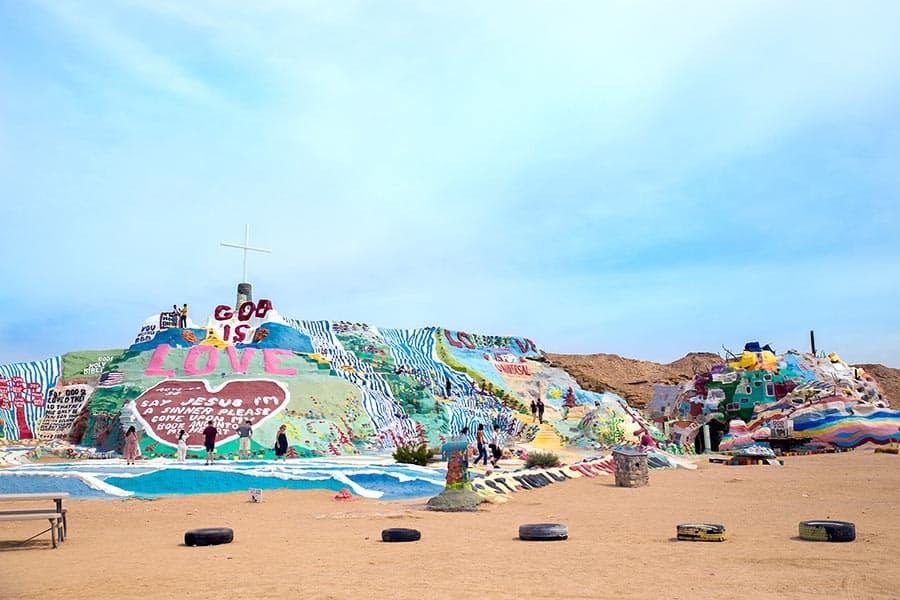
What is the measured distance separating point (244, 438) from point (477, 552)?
17950 millimetres

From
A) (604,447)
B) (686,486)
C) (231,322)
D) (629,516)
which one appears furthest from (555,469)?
(231,322)

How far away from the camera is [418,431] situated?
103 ft

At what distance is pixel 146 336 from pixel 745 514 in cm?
2946

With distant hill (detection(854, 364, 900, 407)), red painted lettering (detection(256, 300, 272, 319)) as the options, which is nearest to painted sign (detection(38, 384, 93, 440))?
red painted lettering (detection(256, 300, 272, 319))

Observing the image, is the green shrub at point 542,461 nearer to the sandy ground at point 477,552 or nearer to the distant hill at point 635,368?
the sandy ground at point 477,552

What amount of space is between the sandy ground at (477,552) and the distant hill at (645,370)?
51166mm

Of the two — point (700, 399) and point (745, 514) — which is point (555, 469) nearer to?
point (745, 514)

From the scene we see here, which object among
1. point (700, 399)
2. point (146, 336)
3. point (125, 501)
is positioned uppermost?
point (146, 336)

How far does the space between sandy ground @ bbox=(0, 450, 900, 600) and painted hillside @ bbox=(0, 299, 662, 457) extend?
40.2ft

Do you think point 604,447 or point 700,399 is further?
point 700,399

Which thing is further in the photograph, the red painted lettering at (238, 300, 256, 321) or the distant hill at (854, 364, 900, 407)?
the distant hill at (854, 364, 900, 407)

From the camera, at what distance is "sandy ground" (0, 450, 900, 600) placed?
6047mm

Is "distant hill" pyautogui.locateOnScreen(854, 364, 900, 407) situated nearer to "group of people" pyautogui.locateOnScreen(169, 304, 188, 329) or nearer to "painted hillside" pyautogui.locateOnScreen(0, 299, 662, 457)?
"painted hillside" pyautogui.locateOnScreen(0, 299, 662, 457)

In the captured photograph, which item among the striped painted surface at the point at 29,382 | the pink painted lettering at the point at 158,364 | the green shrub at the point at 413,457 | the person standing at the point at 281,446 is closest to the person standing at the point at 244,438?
the person standing at the point at 281,446
